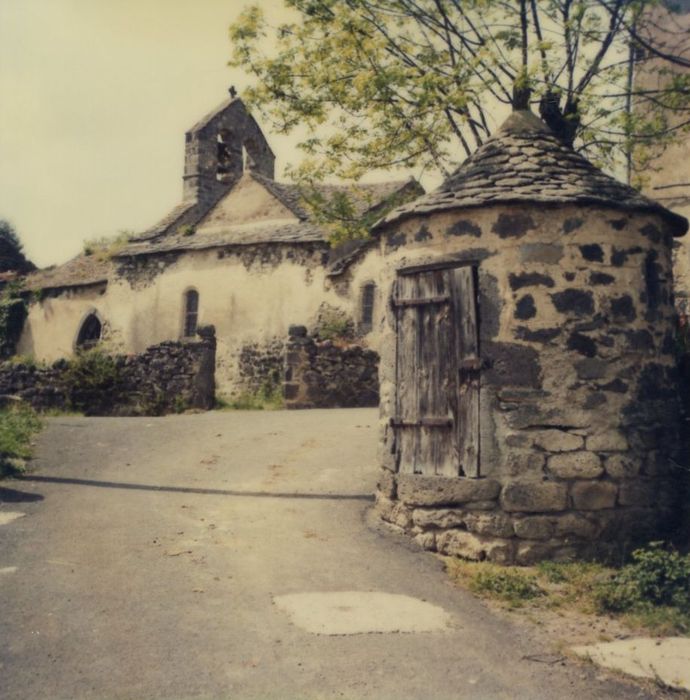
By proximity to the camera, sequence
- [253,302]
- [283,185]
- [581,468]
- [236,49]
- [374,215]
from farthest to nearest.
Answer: [283,185] < [253,302] < [374,215] < [236,49] < [581,468]

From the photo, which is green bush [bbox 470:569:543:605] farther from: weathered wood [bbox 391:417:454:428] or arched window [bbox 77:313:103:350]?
arched window [bbox 77:313:103:350]

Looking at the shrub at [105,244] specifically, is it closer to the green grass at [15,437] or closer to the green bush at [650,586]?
the green grass at [15,437]

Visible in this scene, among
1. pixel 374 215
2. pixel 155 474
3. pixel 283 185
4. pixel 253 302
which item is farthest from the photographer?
pixel 283 185

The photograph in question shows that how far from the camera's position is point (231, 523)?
7207 millimetres

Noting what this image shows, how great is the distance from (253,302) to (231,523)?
1366 centimetres

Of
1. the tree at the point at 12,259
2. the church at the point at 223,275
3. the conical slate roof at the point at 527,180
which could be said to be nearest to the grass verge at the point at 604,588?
the conical slate roof at the point at 527,180

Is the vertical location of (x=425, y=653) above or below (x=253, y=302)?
below

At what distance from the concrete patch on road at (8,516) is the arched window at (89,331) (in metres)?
17.3

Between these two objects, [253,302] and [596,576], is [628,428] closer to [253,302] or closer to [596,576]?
[596,576]

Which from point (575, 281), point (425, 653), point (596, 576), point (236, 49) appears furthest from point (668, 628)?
point (236, 49)

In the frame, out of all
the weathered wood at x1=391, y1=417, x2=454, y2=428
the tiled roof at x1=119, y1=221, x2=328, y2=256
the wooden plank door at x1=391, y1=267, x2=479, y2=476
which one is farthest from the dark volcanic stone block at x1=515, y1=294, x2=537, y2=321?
the tiled roof at x1=119, y1=221, x2=328, y2=256

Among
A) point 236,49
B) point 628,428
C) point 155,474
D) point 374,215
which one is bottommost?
point 155,474

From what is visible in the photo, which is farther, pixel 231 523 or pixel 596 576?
pixel 231 523

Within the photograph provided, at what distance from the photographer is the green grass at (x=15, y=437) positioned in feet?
29.5
